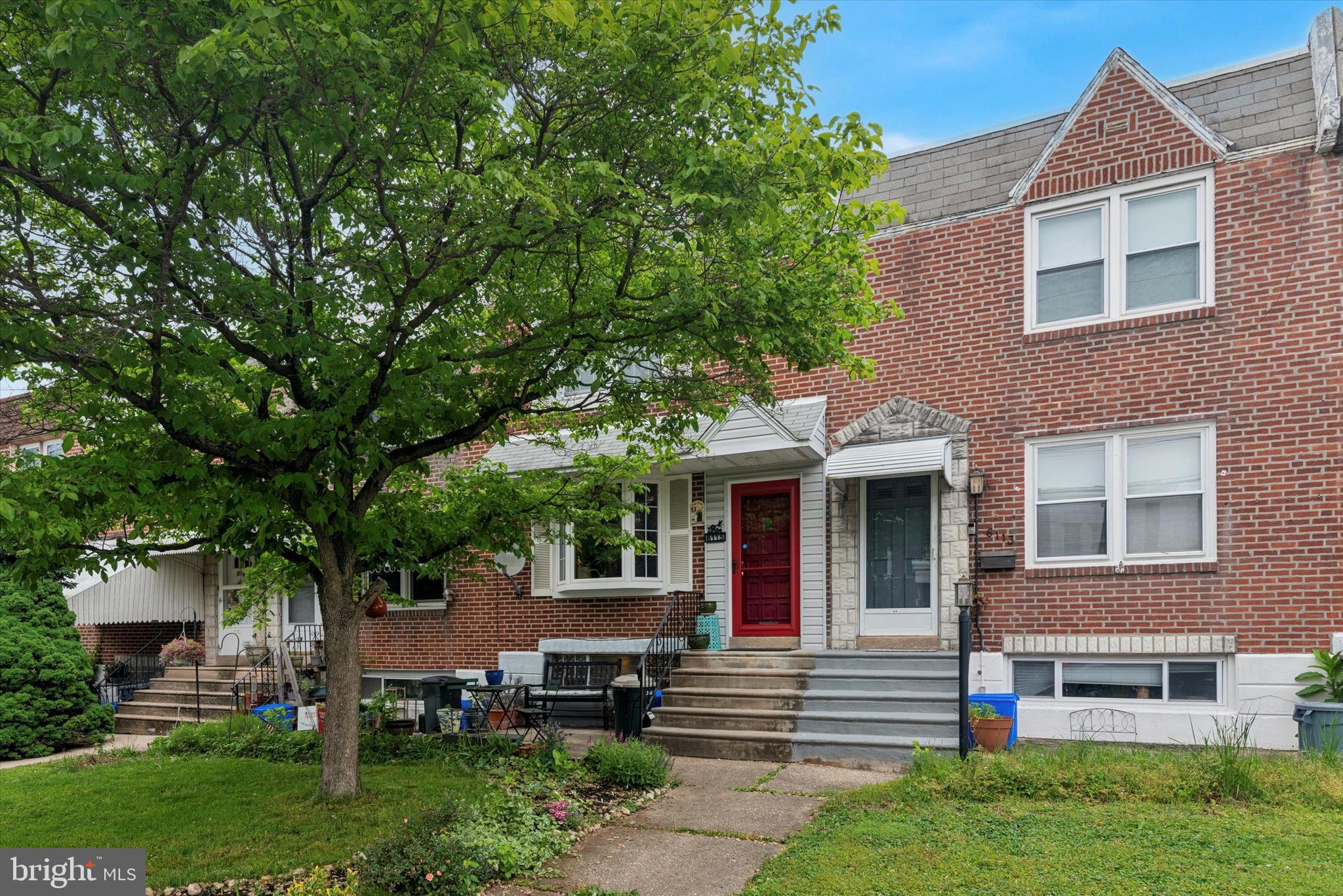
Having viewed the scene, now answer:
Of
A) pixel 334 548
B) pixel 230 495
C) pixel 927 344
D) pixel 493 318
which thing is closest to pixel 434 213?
pixel 493 318

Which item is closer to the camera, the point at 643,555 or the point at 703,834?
the point at 703,834

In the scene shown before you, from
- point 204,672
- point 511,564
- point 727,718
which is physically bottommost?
point 204,672

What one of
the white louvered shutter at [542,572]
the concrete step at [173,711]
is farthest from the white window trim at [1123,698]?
the concrete step at [173,711]

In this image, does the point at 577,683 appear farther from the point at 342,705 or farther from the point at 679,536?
the point at 342,705

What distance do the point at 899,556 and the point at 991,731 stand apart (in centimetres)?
294

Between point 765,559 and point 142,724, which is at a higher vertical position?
point 765,559

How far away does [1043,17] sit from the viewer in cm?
1147

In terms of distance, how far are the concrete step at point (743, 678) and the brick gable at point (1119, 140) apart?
20.8 feet

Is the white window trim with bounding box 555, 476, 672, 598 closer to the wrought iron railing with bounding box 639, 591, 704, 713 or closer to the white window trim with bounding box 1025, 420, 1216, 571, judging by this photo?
the wrought iron railing with bounding box 639, 591, 704, 713

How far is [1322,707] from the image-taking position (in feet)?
28.9

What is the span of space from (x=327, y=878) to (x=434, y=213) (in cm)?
439

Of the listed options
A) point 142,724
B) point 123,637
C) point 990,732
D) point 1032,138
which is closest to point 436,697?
point 990,732

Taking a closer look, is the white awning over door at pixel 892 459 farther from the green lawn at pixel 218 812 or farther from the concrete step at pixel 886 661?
the green lawn at pixel 218 812

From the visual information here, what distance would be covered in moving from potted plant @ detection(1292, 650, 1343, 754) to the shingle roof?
17.9ft
